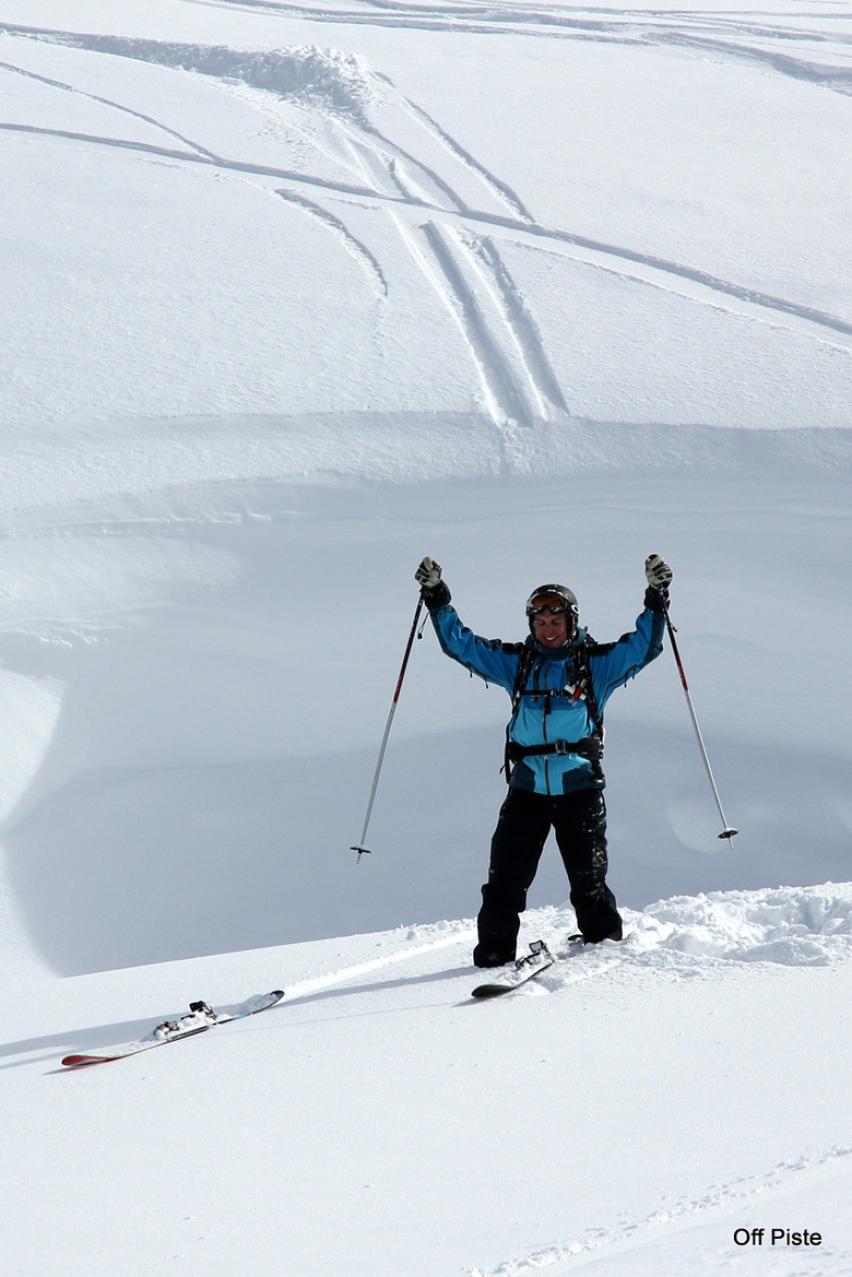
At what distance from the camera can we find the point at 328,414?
371 inches

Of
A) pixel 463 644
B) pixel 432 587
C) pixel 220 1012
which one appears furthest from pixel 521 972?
pixel 432 587

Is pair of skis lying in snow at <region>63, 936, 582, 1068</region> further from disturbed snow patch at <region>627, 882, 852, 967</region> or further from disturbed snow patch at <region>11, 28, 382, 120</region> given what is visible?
disturbed snow patch at <region>11, 28, 382, 120</region>

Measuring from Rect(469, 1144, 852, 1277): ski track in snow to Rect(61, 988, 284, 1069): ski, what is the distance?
207 centimetres

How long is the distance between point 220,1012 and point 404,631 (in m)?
4.17

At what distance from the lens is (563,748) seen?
4648mm

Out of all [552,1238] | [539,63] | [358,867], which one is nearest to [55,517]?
Answer: [358,867]

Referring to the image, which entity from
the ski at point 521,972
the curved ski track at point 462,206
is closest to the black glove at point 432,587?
the ski at point 521,972

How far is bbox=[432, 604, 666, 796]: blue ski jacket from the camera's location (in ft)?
15.4

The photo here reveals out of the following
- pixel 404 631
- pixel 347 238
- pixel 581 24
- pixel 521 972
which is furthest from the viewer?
pixel 581 24

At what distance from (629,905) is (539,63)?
1384cm

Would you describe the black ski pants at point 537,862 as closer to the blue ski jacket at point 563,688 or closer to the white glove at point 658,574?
the blue ski jacket at point 563,688

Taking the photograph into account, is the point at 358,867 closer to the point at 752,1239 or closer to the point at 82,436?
the point at 82,436

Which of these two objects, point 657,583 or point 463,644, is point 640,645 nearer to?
point 657,583

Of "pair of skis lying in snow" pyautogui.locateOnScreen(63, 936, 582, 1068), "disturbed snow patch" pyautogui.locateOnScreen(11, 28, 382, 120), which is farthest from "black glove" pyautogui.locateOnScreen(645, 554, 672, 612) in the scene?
"disturbed snow patch" pyautogui.locateOnScreen(11, 28, 382, 120)
